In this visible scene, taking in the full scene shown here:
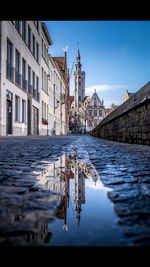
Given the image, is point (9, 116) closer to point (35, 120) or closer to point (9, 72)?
point (9, 72)

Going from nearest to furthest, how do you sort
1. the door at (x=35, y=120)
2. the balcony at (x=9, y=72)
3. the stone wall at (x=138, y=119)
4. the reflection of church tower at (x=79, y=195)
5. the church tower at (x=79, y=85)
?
the reflection of church tower at (x=79, y=195) → the stone wall at (x=138, y=119) → the balcony at (x=9, y=72) → the door at (x=35, y=120) → the church tower at (x=79, y=85)

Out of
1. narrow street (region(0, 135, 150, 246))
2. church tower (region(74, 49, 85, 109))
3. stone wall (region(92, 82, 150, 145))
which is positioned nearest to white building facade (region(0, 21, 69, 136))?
stone wall (region(92, 82, 150, 145))

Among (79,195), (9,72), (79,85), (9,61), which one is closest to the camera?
(79,195)

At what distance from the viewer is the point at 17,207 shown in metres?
0.92

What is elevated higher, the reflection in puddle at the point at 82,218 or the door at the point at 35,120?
→ the door at the point at 35,120

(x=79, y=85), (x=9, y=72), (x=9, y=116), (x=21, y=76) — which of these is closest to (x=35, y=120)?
(x=21, y=76)

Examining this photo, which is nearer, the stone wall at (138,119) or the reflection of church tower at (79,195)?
the reflection of church tower at (79,195)

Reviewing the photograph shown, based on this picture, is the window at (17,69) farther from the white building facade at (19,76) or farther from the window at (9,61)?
the window at (9,61)

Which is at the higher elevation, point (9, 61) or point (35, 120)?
point (9, 61)

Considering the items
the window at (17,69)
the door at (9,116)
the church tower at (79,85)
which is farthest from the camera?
the church tower at (79,85)

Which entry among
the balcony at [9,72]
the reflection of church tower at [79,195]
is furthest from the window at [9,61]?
→ the reflection of church tower at [79,195]
